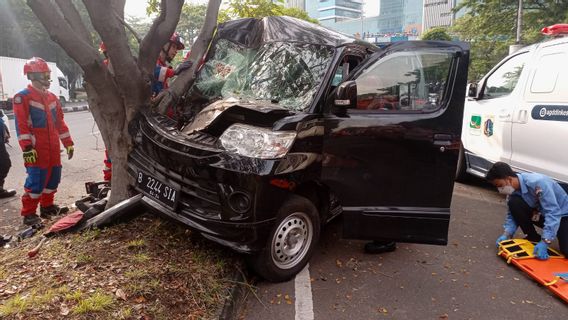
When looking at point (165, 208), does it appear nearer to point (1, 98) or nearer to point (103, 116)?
point (103, 116)

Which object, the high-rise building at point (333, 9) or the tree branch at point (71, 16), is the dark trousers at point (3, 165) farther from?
the high-rise building at point (333, 9)

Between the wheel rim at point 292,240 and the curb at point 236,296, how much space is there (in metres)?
0.30

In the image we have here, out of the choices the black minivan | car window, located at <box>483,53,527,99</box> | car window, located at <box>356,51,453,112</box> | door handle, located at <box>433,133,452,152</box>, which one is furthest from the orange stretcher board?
car window, located at <box>483,53,527,99</box>

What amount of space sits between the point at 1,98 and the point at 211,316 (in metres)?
19.4

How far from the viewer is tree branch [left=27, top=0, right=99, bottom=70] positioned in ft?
11.0

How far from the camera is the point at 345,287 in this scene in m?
3.30

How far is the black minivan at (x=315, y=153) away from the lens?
114 inches

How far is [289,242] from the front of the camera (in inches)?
130

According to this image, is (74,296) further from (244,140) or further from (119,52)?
(119,52)

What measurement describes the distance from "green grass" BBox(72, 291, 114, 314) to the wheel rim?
1.20 metres

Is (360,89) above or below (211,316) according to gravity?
above

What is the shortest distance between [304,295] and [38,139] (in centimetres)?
339

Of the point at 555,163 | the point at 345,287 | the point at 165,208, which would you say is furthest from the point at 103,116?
the point at 555,163

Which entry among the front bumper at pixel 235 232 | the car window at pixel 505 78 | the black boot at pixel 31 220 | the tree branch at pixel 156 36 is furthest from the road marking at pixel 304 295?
the car window at pixel 505 78
